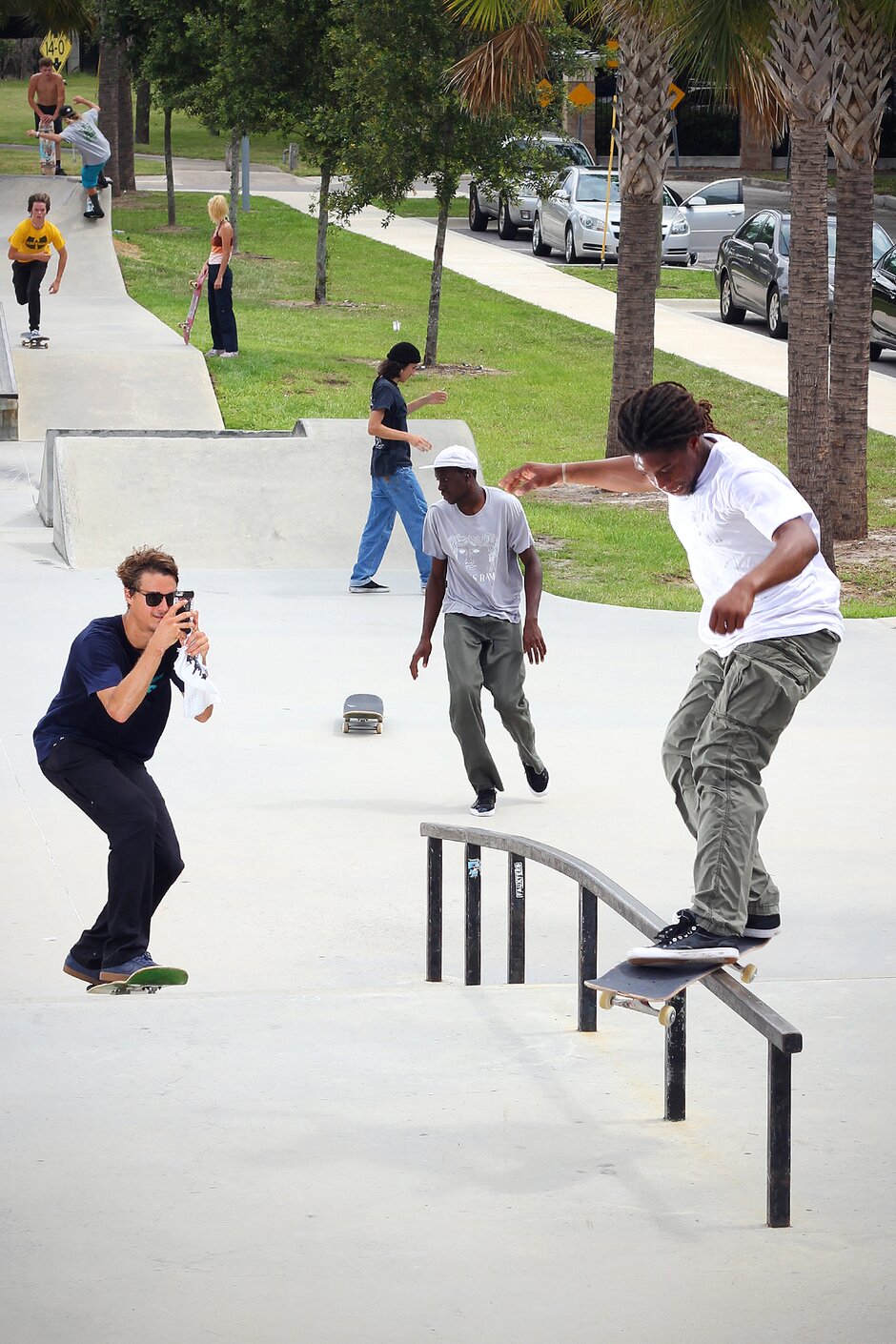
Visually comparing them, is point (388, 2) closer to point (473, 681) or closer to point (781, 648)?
point (473, 681)

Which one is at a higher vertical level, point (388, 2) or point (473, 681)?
point (388, 2)

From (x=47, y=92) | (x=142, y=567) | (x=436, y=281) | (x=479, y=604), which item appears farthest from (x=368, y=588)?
(x=47, y=92)

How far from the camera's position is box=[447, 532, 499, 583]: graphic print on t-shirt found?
8547mm

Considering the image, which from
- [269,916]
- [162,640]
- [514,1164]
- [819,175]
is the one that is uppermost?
[819,175]

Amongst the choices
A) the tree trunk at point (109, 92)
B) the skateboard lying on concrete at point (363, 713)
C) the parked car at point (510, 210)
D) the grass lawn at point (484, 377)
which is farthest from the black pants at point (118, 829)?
the tree trunk at point (109, 92)

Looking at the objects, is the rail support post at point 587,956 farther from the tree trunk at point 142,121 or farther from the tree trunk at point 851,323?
the tree trunk at point 142,121

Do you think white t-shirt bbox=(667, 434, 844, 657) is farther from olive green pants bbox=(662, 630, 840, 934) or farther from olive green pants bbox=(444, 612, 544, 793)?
olive green pants bbox=(444, 612, 544, 793)

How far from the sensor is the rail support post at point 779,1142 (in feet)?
13.0

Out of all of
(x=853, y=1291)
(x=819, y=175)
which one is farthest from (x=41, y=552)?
(x=853, y=1291)

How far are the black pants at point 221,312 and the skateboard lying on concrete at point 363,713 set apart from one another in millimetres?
11809

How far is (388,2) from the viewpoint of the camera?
2034 centimetres

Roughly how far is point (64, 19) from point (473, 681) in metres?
24.4

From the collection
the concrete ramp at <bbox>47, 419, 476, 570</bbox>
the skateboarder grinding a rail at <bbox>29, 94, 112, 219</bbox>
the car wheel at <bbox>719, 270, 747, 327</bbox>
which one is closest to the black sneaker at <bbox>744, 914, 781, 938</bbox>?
the concrete ramp at <bbox>47, 419, 476, 570</bbox>

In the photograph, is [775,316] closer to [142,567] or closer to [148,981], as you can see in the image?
[142,567]
